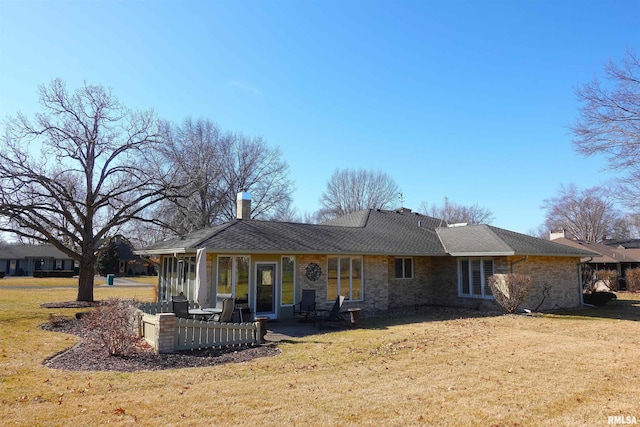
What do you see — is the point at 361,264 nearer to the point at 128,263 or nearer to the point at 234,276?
the point at 234,276

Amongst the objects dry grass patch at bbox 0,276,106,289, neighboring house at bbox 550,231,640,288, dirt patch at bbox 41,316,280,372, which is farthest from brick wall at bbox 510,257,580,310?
dry grass patch at bbox 0,276,106,289

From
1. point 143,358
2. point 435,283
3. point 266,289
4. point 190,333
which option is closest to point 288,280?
point 266,289

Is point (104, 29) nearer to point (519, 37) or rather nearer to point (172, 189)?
point (172, 189)

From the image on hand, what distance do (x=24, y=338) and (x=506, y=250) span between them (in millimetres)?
16101

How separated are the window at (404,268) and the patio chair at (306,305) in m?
5.76

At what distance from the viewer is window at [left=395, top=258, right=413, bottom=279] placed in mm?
19078

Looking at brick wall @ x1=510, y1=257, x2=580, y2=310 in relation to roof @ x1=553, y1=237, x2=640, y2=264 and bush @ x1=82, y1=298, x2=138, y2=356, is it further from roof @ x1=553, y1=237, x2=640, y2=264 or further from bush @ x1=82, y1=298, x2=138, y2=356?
bush @ x1=82, y1=298, x2=138, y2=356

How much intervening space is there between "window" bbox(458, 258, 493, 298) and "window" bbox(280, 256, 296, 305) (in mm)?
8227

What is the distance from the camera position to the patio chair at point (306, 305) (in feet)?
46.8

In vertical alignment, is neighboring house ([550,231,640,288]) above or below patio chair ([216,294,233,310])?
above

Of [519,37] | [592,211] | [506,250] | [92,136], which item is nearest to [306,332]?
[506,250]

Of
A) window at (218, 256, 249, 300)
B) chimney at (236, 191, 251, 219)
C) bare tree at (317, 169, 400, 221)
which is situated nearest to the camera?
window at (218, 256, 249, 300)

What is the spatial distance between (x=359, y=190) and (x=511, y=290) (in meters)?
31.3

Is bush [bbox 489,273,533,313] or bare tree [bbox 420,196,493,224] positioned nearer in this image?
bush [bbox 489,273,533,313]
